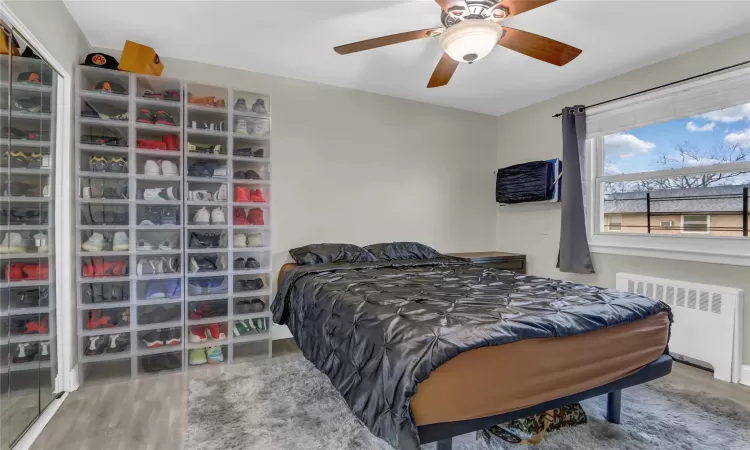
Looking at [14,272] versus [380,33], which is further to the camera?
[380,33]

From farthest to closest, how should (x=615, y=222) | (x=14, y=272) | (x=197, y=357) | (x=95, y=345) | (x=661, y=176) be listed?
(x=615, y=222), (x=661, y=176), (x=197, y=357), (x=95, y=345), (x=14, y=272)

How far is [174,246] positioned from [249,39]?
62.1 inches

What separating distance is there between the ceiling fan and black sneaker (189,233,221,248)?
5.31 feet

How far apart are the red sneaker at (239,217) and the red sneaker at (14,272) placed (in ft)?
3.97

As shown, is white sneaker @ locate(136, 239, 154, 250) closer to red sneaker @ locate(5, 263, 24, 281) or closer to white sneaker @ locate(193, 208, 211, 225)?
white sneaker @ locate(193, 208, 211, 225)

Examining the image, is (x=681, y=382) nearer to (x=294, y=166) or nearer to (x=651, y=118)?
(x=651, y=118)

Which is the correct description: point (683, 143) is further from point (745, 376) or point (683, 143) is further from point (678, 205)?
point (745, 376)

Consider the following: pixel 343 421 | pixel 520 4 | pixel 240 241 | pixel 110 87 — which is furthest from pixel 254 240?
pixel 520 4

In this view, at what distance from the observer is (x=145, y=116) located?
8.41ft

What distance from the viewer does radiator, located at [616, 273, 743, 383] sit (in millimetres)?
2443

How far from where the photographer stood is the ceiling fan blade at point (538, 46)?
1939 millimetres

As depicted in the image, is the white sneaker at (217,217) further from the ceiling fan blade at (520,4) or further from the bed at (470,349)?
the ceiling fan blade at (520,4)

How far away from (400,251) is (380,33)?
1821 mm

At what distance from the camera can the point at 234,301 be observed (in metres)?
2.80
